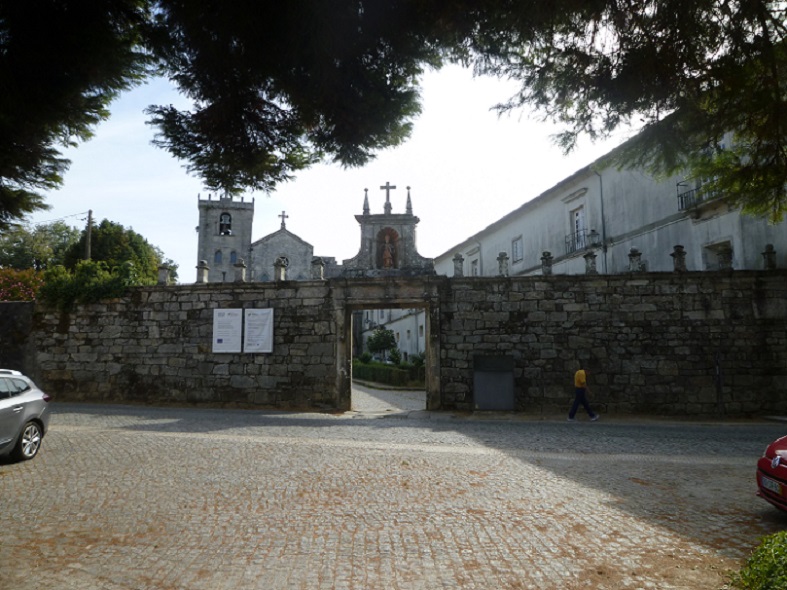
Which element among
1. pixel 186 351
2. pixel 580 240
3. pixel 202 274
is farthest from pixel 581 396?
pixel 580 240

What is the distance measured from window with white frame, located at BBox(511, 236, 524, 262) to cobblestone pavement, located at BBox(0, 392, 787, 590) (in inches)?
749

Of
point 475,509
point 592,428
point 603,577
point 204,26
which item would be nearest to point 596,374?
point 592,428

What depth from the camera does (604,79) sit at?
4.93 m

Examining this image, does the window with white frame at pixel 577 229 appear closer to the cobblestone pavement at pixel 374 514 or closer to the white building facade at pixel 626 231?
the white building facade at pixel 626 231

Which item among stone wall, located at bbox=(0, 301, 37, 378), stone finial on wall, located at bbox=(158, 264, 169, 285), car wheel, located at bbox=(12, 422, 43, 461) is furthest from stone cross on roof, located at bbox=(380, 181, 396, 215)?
car wheel, located at bbox=(12, 422, 43, 461)

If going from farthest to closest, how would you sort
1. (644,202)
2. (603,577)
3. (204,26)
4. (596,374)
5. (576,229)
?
(576,229)
(644,202)
(596,374)
(204,26)
(603,577)

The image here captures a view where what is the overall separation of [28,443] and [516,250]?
24356mm

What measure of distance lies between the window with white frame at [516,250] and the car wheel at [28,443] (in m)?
23.5

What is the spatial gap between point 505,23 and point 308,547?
4.51 meters

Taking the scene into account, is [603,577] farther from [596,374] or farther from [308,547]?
[596,374]

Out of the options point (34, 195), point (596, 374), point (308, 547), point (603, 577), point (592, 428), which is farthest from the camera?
point (596, 374)

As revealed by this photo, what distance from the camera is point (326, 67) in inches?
161

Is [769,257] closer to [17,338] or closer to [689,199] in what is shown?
[689,199]

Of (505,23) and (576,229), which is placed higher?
(576,229)
